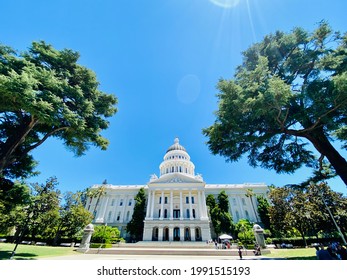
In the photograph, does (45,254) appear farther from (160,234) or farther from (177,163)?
(177,163)

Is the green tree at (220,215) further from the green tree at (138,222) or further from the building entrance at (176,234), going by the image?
the green tree at (138,222)

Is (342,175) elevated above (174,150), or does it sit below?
below

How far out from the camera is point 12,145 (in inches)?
447

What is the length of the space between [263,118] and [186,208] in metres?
33.6

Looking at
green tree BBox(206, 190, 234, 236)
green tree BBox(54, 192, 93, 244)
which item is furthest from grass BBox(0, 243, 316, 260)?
green tree BBox(206, 190, 234, 236)

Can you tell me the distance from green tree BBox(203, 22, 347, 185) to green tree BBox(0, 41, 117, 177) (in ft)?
31.5

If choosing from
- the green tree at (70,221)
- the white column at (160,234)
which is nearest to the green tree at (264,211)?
the white column at (160,234)

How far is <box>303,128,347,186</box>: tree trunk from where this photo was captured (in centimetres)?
1023

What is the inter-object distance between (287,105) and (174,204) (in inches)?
1434

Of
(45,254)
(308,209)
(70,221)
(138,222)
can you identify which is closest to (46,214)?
(70,221)
